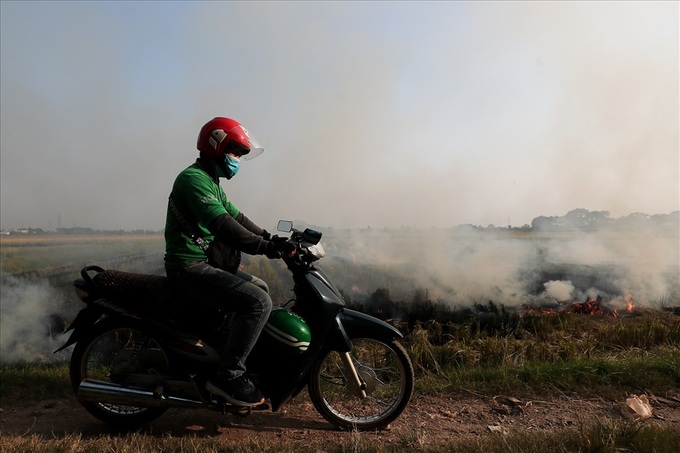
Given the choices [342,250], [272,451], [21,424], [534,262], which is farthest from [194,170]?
[534,262]

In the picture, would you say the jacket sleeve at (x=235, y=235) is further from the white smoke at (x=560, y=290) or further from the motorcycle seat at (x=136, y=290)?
the white smoke at (x=560, y=290)

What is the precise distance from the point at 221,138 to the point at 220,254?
1.08 m

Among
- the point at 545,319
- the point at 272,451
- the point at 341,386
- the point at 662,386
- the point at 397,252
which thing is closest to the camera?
the point at 272,451

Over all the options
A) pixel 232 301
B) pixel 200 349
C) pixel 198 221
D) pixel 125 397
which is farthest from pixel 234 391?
pixel 198 221

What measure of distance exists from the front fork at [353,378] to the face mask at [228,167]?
2072mm

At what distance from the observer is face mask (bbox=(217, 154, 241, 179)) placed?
15.2 feet

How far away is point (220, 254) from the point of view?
14.7ft

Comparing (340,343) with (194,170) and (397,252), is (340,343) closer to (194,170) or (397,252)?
(194,170)

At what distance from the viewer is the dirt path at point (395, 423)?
15.3ft

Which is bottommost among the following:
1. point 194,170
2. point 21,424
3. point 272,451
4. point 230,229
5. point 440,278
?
point 440,278

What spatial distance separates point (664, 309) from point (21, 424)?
16.7 m

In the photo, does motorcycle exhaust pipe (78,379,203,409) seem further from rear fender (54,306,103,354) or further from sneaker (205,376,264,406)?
rear fender (54,306,103,354)

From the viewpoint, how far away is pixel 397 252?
76.8ft

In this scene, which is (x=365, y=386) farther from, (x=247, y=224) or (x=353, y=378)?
(x=247, y=224)
